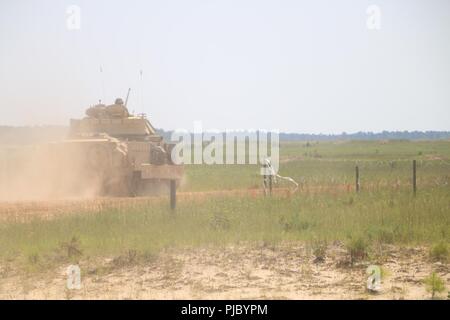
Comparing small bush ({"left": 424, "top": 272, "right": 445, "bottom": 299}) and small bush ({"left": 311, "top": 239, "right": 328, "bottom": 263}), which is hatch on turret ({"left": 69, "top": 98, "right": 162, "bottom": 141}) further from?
small bush ({"left": 424, "top": 272, "right": 445, "bottom": 299})

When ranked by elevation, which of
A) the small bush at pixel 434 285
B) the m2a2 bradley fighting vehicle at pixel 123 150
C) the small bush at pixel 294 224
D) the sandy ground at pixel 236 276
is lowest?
the sandy ground at pixel 236 276

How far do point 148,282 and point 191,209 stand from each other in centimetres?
594

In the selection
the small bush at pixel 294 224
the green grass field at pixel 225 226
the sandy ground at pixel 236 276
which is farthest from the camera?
the small bush at pixel 294 224

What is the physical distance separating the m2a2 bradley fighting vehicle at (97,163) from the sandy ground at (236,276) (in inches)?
486

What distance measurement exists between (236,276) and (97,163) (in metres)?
14.7

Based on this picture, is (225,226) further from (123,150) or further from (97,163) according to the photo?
(123,150)

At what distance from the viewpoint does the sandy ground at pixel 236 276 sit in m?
9.60

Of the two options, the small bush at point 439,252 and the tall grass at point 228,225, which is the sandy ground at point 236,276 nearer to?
the small bush at point 439,252

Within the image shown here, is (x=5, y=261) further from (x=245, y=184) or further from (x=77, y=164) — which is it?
(x=245, y=184)

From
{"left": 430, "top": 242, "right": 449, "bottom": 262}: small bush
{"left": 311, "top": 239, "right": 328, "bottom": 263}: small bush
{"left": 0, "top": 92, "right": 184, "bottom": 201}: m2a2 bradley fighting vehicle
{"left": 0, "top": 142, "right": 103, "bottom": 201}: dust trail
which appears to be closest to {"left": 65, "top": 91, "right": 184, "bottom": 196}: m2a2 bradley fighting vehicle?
{"left": 0, "top": 92, "right": 184, "bottom": 201}: m2a2 bradley fighting vehicle

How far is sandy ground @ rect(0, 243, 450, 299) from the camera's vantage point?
9602mm

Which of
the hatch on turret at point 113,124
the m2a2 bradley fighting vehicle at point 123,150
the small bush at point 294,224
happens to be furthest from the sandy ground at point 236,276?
the hatch on turret at point 113,124
